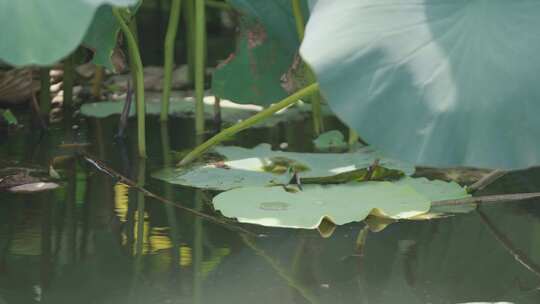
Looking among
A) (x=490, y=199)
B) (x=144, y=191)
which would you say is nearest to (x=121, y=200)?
(x=144, y=191)

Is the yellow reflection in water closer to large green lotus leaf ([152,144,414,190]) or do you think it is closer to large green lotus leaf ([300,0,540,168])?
large green lotus leaf ([152,144,414,190])

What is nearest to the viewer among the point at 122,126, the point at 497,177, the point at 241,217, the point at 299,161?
the point at 241,217

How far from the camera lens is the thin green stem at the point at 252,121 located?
1.63 m

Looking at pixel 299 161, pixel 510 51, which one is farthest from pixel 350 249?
pixel 299 161

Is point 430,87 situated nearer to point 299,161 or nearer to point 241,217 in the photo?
point 241,217

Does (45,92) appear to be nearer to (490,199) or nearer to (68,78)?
(68,78)

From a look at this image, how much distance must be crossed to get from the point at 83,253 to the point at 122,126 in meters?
0.81

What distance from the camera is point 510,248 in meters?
1.34

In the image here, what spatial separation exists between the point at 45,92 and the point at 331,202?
3.27 feet

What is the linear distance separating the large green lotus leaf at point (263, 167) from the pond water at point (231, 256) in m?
0.04

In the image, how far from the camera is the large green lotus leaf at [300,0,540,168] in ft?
4.18

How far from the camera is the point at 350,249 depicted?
133 cm

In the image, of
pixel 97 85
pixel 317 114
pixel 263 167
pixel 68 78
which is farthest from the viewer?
pixel 97 85

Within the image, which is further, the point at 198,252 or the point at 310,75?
the point at 310,75
